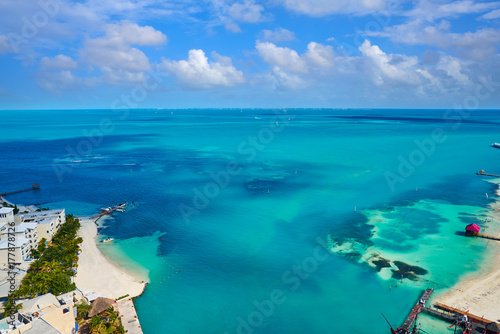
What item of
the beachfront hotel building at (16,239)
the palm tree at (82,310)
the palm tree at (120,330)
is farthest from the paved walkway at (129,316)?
the beachfront hotel building at (16,239)

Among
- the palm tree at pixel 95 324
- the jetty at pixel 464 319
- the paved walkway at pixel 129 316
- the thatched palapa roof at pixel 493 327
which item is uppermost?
the thatched palapa roof at pixel 493 327

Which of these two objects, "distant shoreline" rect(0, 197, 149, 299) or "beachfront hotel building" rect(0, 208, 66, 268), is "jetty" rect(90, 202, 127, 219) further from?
"distant shoreline" rect(0, 197, 149, 299)

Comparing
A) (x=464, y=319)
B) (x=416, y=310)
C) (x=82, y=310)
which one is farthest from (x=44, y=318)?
(x=464, y=319)

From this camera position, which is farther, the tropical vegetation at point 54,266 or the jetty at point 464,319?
the tropical vegetation at point 54,266

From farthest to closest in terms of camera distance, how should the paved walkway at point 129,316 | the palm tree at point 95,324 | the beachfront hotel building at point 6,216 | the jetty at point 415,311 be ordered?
the beachfront hotel building at point 6,216 → the jetty at point 415,311 → the paved walkway at point 129,316 → the palm tree at point 95,324

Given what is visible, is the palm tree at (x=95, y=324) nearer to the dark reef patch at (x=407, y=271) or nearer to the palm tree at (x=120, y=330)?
the palm tree at (x=120, y=330)

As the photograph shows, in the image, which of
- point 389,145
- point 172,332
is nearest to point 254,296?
point 172,332

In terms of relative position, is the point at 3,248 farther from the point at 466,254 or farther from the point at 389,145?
the point at 389,145

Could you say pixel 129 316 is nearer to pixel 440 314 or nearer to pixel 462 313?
pixel 440 314

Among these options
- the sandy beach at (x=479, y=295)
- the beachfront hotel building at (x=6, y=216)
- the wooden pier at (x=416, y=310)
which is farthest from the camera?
the beachfront hotel building at (x=6, y=216)
